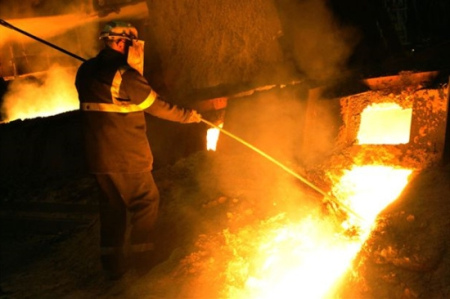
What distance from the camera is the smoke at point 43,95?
9.90 m

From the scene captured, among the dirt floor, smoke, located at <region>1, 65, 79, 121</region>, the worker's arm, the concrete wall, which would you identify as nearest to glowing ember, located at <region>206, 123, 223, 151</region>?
the dirt floor

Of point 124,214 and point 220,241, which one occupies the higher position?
point 124,214

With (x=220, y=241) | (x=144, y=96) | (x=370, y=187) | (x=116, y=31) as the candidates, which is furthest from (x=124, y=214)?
(x=370, y=187)

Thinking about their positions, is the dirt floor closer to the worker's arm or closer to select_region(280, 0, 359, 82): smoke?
the worker's arm

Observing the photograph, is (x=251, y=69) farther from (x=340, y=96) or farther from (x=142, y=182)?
(x=142, y=182)

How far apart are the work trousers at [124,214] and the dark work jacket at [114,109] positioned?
147 millimetres

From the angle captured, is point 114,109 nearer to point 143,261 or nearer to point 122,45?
point 122,45

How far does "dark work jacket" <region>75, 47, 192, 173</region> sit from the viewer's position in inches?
133

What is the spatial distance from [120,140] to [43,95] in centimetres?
765

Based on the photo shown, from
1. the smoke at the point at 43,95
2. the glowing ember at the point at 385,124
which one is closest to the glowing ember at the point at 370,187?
the glowing ember at the point at 385,124

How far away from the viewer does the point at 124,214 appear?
3746 millimetres

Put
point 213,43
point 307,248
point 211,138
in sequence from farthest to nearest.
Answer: point 213,43
point 211,138
point 307,248

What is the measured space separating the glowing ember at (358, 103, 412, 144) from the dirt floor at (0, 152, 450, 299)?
20.8 inches

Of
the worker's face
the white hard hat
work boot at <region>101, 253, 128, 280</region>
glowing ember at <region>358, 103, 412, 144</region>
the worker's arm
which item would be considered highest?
the white hard hat
